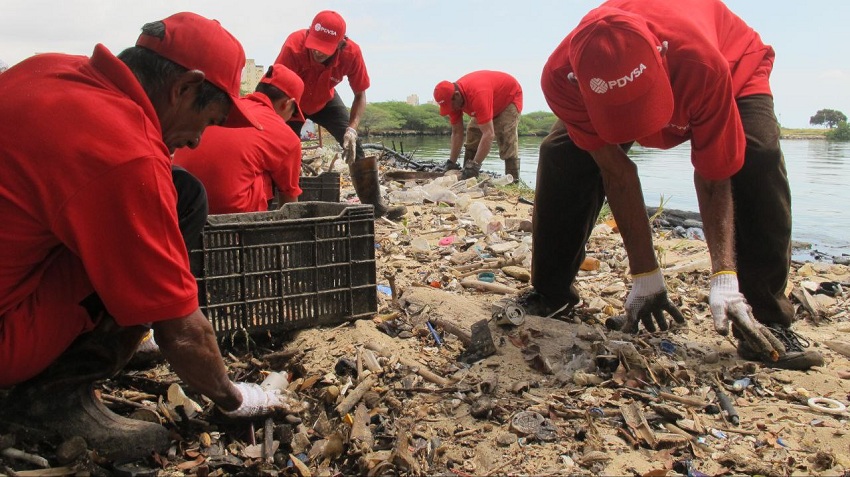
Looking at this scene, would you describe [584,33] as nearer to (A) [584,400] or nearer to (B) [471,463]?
(A) [584,400]

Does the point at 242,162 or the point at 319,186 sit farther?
the point at 319,186

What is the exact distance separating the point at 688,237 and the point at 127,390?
20.5ft

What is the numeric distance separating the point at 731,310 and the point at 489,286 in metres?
1.82

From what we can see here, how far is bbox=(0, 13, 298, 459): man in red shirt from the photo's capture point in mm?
1790

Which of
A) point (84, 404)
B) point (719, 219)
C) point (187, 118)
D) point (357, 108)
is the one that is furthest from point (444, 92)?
point (84, 404)

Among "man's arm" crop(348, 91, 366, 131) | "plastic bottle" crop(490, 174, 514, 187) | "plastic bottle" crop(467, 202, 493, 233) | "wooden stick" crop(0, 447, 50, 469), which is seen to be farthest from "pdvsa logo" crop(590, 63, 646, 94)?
"plastic bottle" crop(490, 174, 514, 187)

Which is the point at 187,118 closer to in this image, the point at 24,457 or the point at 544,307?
the point at 24,457

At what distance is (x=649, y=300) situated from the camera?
127 inches

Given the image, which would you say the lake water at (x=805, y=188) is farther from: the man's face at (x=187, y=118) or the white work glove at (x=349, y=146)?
the man's face at (x=187, y=118)

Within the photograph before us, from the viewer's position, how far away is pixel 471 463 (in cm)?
232

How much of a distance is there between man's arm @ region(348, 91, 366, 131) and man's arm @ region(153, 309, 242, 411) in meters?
5.80

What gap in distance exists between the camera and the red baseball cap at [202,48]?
209 cm

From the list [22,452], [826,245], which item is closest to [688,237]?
[826,245]

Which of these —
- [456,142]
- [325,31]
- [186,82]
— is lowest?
[456,142]
